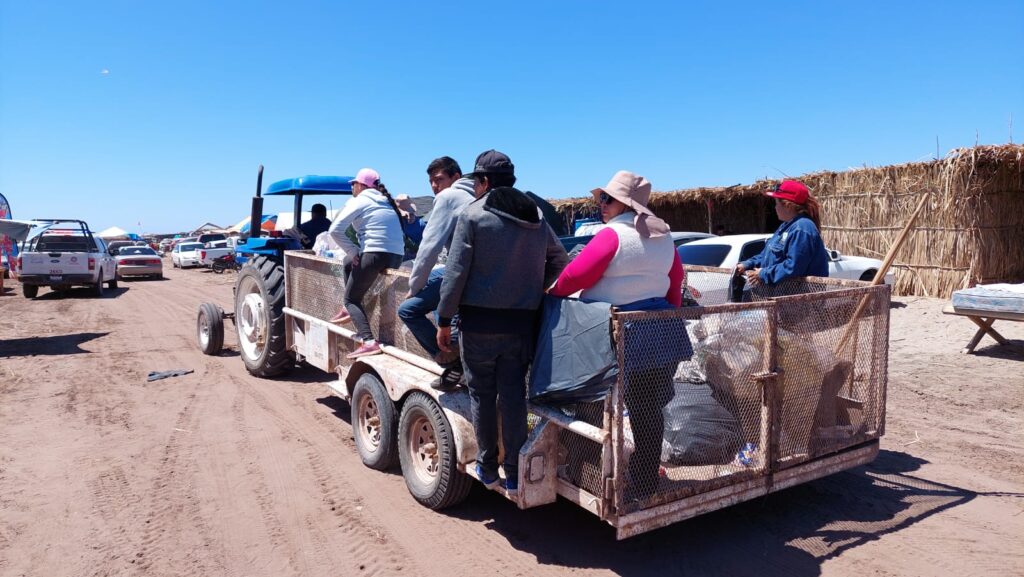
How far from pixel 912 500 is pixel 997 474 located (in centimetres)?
99

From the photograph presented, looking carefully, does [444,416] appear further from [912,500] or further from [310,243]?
[310,243]

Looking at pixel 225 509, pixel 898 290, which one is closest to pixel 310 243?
pixel 225 509

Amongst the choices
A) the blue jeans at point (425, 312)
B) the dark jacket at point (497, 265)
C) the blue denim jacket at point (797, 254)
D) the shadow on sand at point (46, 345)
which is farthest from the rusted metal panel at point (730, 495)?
the shadow on sand at point (46, 345)

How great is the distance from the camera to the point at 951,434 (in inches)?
232

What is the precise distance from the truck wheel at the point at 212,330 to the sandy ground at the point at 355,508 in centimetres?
202

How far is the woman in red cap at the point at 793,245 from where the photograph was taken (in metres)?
5.02

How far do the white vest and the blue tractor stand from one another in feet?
15.8

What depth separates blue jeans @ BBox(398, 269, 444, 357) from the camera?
4355 mm

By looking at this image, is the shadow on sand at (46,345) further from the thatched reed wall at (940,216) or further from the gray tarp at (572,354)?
the thatched reed wall at (940,216)

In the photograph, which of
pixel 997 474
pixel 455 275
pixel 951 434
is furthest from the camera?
pixel 951 434

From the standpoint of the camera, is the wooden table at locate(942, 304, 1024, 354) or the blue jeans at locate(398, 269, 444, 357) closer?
the blue jeans at locate(398, 269, 444, 357)

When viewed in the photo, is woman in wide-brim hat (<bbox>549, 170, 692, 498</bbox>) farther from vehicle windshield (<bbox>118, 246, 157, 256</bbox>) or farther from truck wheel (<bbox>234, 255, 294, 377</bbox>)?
vehicle windshield (<bbox>118, 246, 157, 256</bbox>)

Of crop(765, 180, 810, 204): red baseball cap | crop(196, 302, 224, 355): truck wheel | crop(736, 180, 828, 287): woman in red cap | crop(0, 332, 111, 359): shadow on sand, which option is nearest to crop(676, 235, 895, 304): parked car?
crop(736, 180, 828, 287): woman in red cap

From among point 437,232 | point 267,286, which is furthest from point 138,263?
point 437,232
